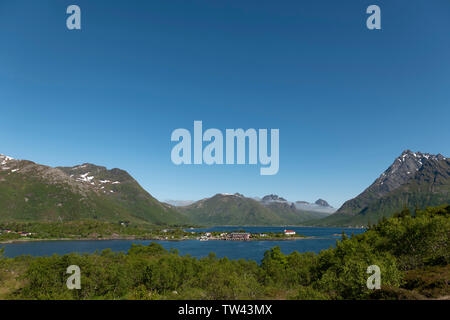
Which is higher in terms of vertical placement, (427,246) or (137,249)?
(427,246)

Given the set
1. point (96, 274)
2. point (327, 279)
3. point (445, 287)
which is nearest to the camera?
point (445, 287)

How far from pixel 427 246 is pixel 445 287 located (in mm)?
23486
